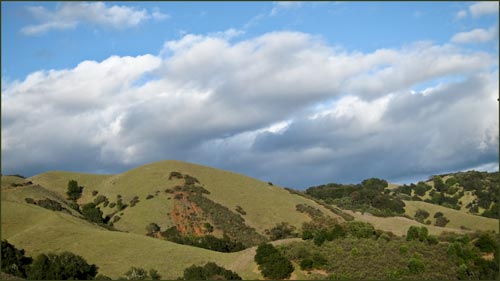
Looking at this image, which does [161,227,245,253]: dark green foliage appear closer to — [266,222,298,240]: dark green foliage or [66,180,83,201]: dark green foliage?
[266,222,298,240]: dark green foliage

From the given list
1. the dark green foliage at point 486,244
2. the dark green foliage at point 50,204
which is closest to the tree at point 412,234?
the dark green foliage at point 486,244

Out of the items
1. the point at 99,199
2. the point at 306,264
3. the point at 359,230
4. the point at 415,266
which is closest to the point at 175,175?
the point at 99,199

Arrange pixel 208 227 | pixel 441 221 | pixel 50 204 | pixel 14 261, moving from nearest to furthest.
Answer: pixel 14 261, pixel 208 227, pixel 50 204, pixel 441 221

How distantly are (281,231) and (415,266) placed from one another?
A: 44.4 meters

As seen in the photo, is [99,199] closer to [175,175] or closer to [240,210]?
[175,175]

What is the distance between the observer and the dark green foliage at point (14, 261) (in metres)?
48.5

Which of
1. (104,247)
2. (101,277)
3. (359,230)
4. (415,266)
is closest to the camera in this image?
(415,266)

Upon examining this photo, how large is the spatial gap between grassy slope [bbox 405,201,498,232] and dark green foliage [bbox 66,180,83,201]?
94.2m

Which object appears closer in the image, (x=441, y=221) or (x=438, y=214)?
(x=441, y=221)

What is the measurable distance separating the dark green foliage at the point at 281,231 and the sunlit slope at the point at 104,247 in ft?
99.9

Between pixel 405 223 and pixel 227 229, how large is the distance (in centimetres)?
4688

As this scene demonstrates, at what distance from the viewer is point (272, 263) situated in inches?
1797

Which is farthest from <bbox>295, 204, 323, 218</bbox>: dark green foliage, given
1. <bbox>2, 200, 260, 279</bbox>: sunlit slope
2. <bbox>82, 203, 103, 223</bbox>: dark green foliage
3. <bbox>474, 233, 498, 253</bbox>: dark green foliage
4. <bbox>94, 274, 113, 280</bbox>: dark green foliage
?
<bbox>94, 274, 113, 280</bbox>: dark green foliage

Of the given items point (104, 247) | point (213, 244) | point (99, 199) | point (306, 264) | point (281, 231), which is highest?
point (99, 199)
